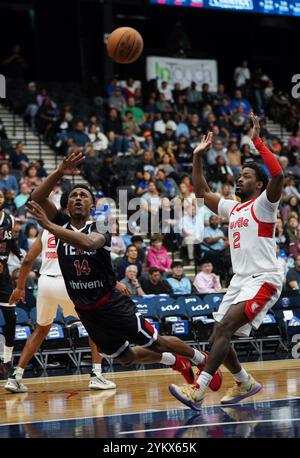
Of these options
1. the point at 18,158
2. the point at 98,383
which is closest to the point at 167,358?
the point at 98,383

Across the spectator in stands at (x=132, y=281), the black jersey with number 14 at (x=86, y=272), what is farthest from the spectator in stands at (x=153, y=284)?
the black jersey with number 14 at (x=86, y=272)

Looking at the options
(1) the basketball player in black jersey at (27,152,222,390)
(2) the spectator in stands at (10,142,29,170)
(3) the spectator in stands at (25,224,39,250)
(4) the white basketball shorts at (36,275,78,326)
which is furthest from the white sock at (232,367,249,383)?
(2) the spectator in stands at (10,142,29,170)

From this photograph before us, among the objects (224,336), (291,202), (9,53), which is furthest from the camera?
(9,53)

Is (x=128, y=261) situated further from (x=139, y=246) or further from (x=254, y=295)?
(x=254, y=295)

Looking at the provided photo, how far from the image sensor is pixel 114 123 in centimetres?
2000

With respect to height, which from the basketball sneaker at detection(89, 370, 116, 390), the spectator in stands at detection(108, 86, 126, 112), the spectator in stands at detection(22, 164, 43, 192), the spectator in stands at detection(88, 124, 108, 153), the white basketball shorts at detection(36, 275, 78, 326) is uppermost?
the spectator in stands at detection(108, 86, 126, 112)

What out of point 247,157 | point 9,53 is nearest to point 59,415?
point 247,157

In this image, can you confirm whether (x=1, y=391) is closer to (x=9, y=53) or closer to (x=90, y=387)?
(x=90, y=387)

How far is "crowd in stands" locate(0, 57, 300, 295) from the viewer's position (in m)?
15.0

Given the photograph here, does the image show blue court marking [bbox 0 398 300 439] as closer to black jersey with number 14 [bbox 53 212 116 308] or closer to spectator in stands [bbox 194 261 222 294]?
black jersey with number 14 [bbox 53 212 116 308]

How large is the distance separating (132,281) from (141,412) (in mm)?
5792

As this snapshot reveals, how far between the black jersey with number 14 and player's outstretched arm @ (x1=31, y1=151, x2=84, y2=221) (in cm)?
33

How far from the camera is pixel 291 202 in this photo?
17.8 metres
